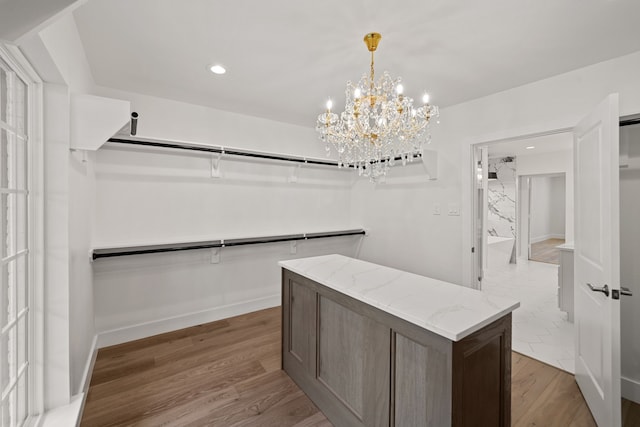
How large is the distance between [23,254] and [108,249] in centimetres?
126

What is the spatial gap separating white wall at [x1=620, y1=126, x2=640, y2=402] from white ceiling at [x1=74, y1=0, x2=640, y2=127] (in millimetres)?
806

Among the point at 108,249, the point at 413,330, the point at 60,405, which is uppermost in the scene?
the point at 108,249

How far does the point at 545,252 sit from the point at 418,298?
27.0 feet

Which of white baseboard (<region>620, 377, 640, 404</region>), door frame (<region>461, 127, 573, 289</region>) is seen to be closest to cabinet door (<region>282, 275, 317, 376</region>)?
door frame (<region>461, 127, 573, 289</region>)

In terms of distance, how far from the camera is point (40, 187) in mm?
1364

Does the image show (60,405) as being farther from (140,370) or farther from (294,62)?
(294,62)

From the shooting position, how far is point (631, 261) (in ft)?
6.73

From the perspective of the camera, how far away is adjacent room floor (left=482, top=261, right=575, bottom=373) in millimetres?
2545

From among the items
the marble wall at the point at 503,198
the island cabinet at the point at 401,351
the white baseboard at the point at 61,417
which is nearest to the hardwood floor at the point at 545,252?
the marble wall at the point at 503,198

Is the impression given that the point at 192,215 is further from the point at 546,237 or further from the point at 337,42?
the point at 546,237

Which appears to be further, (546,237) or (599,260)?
(546,237)

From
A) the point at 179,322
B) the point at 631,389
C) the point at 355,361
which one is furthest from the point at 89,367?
the point at 631,389

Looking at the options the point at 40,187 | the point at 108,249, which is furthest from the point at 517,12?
the point at 108,249

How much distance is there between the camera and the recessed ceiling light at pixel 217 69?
2179mm
